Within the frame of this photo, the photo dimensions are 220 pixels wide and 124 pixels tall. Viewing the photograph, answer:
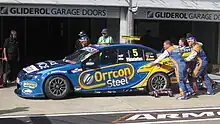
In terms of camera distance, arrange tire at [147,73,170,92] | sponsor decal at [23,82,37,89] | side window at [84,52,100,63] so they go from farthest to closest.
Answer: tire at [147,73,170,92], side window at [84,52,100,63], sponsor decal at [23,82,37,89]

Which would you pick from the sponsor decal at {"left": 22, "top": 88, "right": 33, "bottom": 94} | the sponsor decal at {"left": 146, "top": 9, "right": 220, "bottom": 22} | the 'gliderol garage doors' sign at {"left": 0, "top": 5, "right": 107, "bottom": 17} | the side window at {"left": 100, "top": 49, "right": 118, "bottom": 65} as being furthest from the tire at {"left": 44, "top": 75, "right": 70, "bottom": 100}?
the sponsor decal at {"left": 146, "top": 9, "right": 220, "bottom": 22}

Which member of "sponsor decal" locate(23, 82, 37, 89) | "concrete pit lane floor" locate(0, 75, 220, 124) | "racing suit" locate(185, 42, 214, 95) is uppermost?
"racing suit" locate(185, 42, 214, 95)

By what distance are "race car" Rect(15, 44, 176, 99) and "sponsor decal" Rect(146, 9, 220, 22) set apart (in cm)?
375

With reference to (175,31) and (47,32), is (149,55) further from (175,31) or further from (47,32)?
(47,32)

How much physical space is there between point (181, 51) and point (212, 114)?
279 centimetres

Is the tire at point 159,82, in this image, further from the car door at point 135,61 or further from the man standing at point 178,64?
the man standing at point 178,64

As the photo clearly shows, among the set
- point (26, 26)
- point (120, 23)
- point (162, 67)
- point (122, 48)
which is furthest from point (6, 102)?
point (26, 26)

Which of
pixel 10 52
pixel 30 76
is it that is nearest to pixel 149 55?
pixel 30 76

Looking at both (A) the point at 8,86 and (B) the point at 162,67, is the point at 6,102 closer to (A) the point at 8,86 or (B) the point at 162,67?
(A) the point at 8,86

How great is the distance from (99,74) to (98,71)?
0.08 metres

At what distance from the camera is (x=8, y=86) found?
1299cm

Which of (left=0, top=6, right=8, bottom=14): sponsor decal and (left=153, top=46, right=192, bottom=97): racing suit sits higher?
(left=0, top=6, right=8, bottom=14): sponsor decal

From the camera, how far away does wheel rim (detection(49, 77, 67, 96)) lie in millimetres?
10773

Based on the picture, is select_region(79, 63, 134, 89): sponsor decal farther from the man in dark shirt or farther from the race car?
the man in dark shirt
